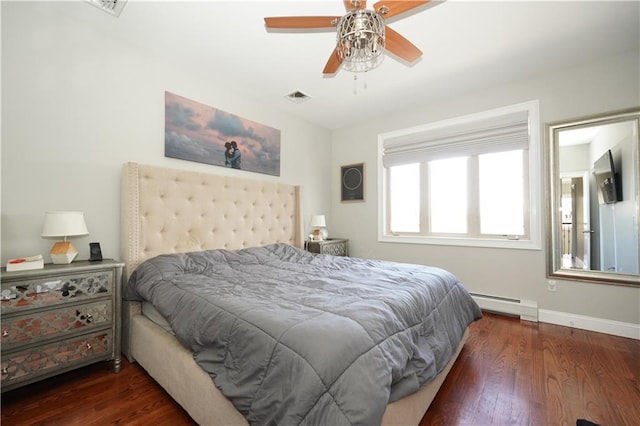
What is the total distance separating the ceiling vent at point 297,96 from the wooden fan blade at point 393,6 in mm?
1859

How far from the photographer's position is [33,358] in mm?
1603

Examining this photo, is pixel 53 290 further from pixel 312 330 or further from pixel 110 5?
pixel 110 5

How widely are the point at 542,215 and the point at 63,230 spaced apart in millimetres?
4279

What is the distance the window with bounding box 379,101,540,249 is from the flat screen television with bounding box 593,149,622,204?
506 mm

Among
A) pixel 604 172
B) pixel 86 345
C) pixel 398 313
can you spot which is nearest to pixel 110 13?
pixel 86 345

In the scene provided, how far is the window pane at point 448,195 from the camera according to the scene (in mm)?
3471

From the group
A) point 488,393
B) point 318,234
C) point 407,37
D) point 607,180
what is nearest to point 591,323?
point 607,180

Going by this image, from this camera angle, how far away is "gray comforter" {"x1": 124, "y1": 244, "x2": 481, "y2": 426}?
919mm

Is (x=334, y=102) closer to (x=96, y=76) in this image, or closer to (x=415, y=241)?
(x=415, y=241)

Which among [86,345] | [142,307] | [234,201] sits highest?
[234,201]

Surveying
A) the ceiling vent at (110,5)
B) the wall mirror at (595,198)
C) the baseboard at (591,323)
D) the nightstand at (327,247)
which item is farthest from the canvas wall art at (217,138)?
the baseboard at (591,323)

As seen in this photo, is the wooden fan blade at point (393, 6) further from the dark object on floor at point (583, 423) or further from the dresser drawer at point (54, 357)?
the dresser drawer at point (54, 357)

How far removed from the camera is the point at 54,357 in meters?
1.67

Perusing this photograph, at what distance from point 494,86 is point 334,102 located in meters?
1.90
